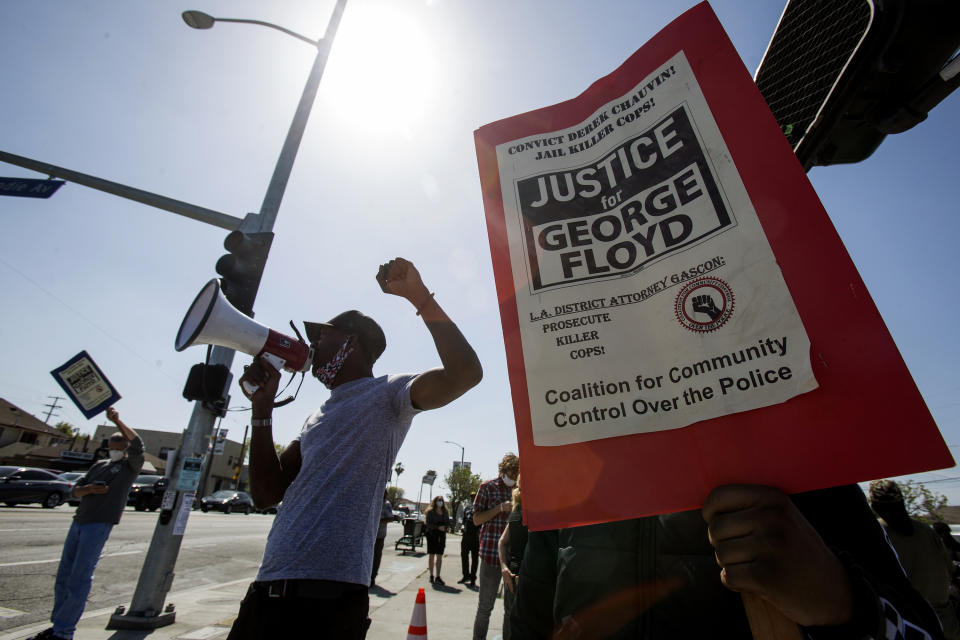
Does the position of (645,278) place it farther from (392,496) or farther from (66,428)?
(66,428)

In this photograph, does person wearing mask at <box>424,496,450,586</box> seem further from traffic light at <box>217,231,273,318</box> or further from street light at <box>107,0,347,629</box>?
traffic light at <box>217,231,273,318</box>

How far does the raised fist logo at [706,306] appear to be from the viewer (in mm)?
808

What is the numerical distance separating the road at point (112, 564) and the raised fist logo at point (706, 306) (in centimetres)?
700

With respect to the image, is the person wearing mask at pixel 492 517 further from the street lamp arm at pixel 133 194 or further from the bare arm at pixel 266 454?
the street lamp arm at pixel 133 194

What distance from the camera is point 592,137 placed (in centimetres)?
106

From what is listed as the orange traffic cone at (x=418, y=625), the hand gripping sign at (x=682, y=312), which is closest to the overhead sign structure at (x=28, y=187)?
the orange traffic cone at (x=418, y=625)

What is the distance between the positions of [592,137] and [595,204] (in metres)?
0.19

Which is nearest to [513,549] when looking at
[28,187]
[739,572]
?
[739,572]

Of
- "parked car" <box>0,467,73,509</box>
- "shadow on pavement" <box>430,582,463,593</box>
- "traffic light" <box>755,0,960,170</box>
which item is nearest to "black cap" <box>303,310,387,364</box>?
"traffic light" <box>755,0,960,170</box>

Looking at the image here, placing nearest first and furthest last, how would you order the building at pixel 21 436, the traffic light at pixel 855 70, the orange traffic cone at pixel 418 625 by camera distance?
the traffic light at pixel 855 70, the orange traffic cone at pixel 418 625, the building at pixel 21 436

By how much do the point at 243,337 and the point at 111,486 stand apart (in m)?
3.39

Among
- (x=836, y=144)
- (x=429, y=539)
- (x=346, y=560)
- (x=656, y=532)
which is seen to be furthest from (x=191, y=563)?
(x=836, y=144)

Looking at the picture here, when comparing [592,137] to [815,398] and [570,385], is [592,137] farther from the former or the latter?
[815,398]

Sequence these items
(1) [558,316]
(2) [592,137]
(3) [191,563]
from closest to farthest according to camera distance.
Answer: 1. (1) [558,316]
2. (2) [592,137]
3. (3) [191,563]
